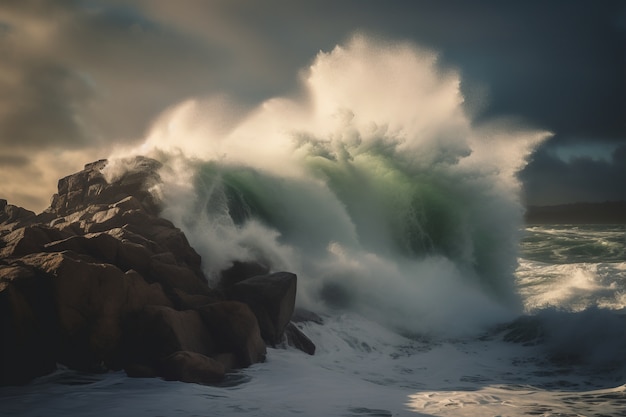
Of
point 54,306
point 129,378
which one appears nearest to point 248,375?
point 129,378

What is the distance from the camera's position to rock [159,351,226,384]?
636 centimetres

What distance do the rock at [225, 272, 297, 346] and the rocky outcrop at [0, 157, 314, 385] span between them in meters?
0.02

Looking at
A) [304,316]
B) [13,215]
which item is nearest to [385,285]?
[304,316]

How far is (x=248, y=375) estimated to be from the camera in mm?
7168

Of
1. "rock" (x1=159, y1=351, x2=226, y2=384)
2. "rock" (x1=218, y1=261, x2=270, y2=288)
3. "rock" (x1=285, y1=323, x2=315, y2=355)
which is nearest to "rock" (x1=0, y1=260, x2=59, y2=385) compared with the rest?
"rock" (x1=159, y1=351, x2=226, y2=384)

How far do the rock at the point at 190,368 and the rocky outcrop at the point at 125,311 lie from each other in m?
0.01

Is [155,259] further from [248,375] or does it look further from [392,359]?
[392,359]

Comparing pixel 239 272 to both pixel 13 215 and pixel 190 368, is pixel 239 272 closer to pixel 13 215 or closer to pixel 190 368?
pixel 190 368

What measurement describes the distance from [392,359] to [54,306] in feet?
20.5

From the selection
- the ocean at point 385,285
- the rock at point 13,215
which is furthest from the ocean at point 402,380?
the rock at point 13,215

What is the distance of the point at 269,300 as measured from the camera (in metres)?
8.85

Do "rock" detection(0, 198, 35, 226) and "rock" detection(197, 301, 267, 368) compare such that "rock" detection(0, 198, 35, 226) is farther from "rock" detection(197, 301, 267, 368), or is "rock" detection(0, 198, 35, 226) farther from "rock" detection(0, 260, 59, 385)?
"rock" detection(197, 301, 267, 368)

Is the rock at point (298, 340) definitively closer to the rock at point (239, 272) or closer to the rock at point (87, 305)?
the rock at point (239, 272)

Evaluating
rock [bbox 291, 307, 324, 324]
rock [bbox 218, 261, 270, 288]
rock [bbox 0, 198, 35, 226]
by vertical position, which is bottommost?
rock [bbox 291, 307, 324, 324]
